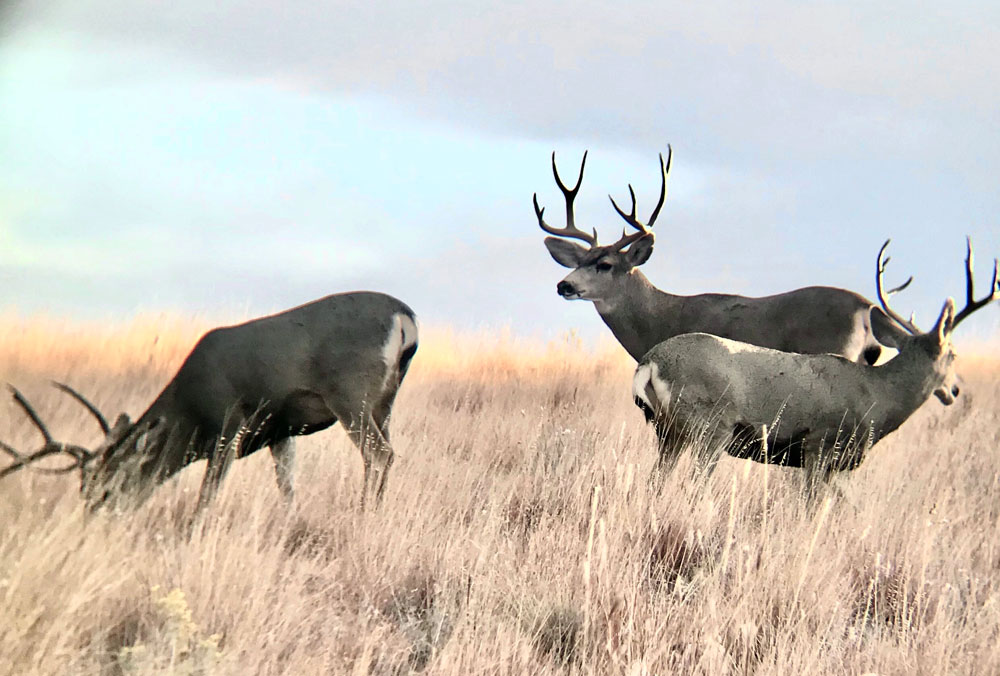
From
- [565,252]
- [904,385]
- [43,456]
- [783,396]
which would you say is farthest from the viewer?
[565,252]

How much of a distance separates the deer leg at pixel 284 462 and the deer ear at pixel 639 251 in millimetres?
3180

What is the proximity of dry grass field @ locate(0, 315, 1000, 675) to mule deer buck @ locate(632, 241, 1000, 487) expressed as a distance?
308 mm

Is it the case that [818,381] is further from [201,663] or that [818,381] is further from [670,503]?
[201,663]

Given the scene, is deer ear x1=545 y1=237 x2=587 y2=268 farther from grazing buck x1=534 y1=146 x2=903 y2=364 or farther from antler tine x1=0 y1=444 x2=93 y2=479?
antler tine x1=0 y1=444 x2=93 y2=479

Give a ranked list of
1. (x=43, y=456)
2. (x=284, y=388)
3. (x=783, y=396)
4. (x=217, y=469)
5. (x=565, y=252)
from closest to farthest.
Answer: (x=43, y=456) < (x=217, y=469) < (x=284, y=388) < (x=783, y=396) < (x=565, y=252)

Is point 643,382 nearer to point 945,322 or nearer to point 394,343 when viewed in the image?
point 394,343

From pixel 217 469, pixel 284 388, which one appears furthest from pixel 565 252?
pixel 217 469

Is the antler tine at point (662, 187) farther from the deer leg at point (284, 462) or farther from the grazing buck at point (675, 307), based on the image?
the deer leg at point (284, 462)

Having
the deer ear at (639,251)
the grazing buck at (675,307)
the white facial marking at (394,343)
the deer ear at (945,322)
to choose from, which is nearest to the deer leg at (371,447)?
the white facial marking at (394,343)

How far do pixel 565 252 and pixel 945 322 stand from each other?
3.18 metres

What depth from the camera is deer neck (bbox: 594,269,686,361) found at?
7.62 meters

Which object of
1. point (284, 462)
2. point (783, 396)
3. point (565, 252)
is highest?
point (565, 252)

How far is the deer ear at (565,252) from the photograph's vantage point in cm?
817

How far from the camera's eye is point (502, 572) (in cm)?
416
